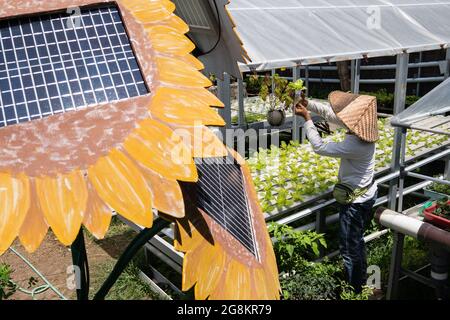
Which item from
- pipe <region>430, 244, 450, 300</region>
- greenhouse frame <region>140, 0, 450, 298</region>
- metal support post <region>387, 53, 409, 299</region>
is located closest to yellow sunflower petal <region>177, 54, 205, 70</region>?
greenhouse frame <region>140, 0, 450, 298</region>

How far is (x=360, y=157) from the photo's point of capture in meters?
3.43

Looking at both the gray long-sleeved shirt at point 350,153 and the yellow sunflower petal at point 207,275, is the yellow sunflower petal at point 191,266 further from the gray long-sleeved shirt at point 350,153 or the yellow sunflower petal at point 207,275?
the gray long-sleeved shirt at point 350,153

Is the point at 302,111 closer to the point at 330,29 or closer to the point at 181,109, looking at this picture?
the point at 330,29

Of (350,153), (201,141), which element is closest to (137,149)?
(201,141)

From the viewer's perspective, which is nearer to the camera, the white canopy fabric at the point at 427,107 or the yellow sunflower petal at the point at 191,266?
the yellow sunflower petal at the point at 191,266

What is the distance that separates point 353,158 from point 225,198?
225 centimetres

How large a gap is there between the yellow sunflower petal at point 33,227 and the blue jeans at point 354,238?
298 cm

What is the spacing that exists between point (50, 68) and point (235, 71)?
2.99 ft

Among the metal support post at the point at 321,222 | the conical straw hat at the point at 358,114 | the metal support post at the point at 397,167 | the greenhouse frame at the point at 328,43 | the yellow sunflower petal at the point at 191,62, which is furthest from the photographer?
the metal support post at the point at 321,222

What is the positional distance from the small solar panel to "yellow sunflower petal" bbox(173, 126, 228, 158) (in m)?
0.20

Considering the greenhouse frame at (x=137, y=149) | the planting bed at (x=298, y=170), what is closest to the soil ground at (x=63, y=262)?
the planting bed at (x=298, y=170)

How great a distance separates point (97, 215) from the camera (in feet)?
3.20

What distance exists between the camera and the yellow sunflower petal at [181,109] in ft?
3.63
